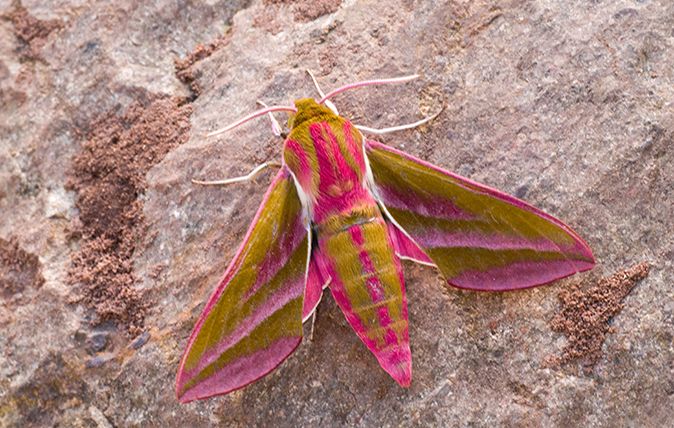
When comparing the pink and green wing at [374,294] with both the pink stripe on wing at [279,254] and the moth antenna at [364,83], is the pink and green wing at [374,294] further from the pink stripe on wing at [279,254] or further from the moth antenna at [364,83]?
the moth antenna at [364,83]

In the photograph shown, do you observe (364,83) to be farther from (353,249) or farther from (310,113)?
(353,249)

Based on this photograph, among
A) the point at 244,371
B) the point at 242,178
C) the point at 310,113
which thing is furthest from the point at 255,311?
the point at 310,113

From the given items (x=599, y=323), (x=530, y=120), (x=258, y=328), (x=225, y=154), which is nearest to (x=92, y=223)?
(x=225, y=154)

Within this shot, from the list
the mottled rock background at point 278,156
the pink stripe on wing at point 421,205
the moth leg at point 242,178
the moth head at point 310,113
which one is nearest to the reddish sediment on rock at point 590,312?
the mottled rock background at point 278,156

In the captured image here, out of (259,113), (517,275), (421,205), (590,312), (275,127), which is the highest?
(259,113)

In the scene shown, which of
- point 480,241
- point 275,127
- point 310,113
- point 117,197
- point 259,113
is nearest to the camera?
point 480,241

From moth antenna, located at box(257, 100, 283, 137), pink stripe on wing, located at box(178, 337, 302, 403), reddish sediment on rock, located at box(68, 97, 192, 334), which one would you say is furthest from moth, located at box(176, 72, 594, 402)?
reddish sediment on rock, located at box(68, 97, 192, 334)

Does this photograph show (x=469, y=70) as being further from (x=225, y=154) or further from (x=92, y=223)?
(x=92, y=223)
